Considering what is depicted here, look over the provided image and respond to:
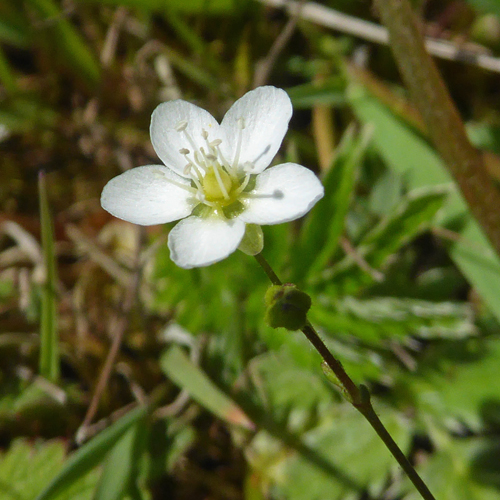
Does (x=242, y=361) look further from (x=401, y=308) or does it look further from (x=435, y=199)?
(x=435, y=199)

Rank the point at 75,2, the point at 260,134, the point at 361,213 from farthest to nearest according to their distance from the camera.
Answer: the point at 75,2 < the point at 361,213 < the point at 260,134

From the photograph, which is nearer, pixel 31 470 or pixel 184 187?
pixel 184 187

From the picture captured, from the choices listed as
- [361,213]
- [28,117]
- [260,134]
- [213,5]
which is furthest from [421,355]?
[28,117]

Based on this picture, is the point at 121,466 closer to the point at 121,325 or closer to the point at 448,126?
the point at 121,325

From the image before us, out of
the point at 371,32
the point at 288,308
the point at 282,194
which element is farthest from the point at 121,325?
the point at 371,32

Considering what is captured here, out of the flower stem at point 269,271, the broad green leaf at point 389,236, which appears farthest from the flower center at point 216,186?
the broad green leaf at point 389,236

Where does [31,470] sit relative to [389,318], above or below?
below
